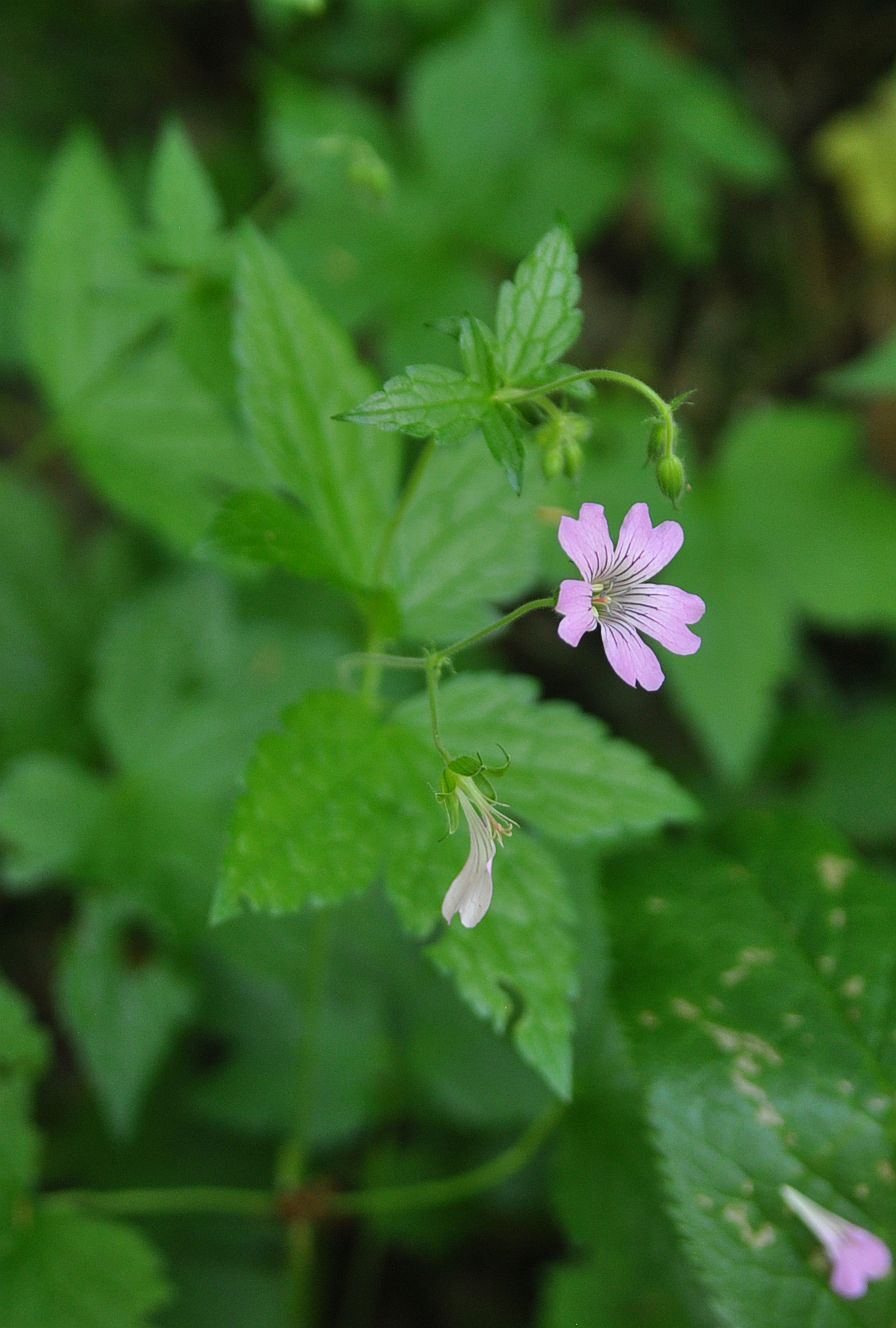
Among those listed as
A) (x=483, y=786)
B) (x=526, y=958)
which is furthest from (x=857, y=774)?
(x=483, y=786)

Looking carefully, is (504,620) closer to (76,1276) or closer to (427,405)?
(427,405)

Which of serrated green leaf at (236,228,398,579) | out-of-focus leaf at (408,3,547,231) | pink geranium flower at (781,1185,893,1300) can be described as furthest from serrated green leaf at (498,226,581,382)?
out-of-focus leaf at (408,3,547,231)

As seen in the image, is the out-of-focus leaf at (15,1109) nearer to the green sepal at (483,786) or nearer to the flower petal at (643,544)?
the green sepal at (483,786)

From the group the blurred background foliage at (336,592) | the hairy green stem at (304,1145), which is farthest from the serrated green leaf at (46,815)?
the hairy green stem at (304,1145)

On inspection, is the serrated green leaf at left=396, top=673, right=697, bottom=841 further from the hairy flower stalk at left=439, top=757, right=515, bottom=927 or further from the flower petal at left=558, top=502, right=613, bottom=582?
the flower petal at left=558, top=502, right=613, bottom=582

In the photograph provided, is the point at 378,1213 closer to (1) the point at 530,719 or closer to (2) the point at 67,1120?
(2) the point at 67,1120
